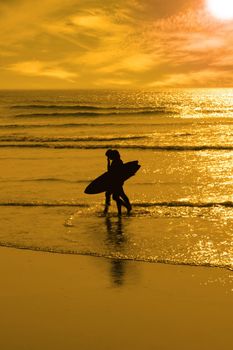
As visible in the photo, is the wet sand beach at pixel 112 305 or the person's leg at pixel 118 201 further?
the person's leg at pixel 118 201

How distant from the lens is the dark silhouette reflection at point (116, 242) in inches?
352

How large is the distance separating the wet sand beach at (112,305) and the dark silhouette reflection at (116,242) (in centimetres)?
3

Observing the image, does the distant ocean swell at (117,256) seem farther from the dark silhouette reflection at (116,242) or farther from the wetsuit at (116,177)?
the wetsuit at (116,177)

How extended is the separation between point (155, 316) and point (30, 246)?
14.2ft

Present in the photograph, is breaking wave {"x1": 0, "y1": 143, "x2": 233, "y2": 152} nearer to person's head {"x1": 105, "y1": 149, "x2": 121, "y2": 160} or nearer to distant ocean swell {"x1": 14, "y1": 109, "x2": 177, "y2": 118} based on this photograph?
person's head {"x1": 105, "y1": 149, "x2": 121, "y2": 160}

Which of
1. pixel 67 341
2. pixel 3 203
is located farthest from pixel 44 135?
pixel 67 341

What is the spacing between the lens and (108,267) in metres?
9.56

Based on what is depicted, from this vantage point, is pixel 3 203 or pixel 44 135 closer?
pixel 3 203

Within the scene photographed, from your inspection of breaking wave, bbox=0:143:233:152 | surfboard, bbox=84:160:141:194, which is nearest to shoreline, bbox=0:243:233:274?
surfboard, bbox=84:160:141:194

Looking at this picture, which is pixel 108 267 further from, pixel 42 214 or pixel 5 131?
pixel 5 131

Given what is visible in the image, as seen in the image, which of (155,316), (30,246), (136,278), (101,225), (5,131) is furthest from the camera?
(5,131)

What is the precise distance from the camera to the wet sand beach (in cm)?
665

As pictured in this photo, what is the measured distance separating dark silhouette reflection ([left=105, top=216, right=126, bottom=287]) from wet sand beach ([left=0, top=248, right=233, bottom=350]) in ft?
0.11

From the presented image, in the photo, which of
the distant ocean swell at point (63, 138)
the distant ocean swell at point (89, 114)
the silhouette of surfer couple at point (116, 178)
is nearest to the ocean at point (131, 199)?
the distant ocean swell at point (63, 138)
